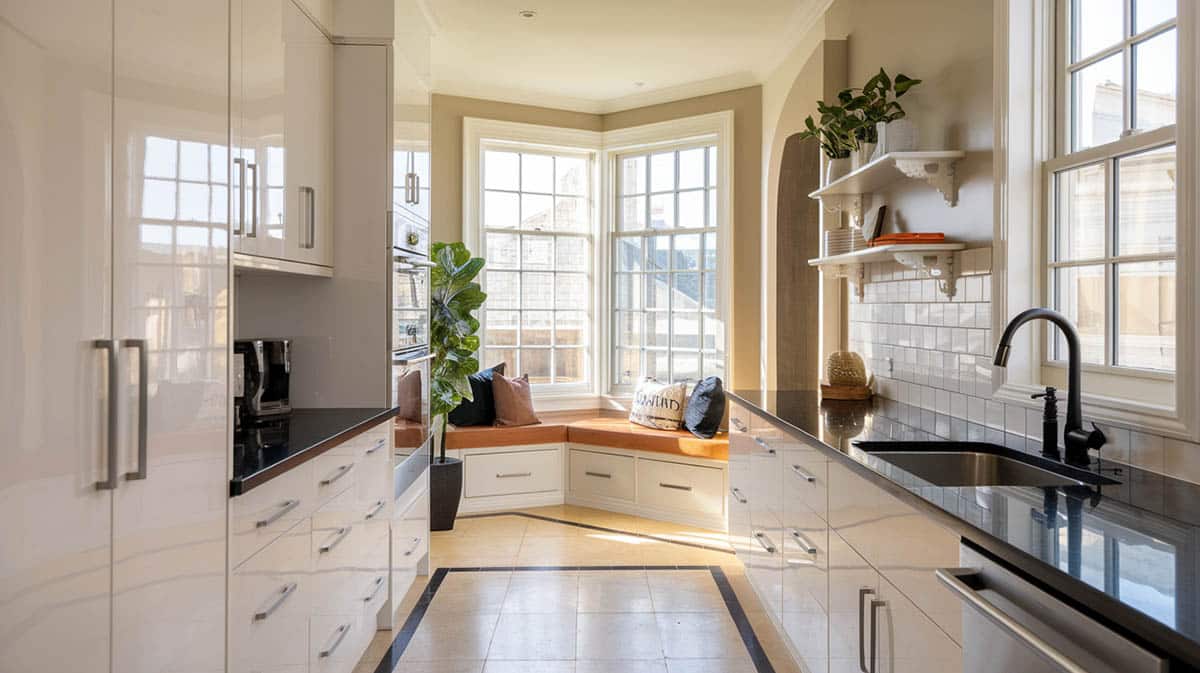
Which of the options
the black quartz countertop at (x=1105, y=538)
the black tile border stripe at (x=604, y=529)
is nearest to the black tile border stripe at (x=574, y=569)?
the black tile border stripe at (x=604, y=529)

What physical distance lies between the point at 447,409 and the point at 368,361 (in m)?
1.47

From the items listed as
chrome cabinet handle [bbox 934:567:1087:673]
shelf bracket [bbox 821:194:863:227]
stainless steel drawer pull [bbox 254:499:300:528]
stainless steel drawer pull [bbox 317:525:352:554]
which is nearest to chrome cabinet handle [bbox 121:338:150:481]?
stainless steel drawer pull [bbox 254:499:300:528]

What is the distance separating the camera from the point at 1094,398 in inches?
83.4

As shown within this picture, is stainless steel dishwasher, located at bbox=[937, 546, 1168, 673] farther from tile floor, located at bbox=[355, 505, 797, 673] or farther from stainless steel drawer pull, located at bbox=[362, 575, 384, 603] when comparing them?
stainless steel drawer pull, located at bbox=[362, 575, 384, 603]

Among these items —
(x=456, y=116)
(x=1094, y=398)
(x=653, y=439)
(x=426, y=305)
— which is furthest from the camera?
(x=456, y=116)

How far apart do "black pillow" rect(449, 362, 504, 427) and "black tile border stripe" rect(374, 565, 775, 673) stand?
1333 mm

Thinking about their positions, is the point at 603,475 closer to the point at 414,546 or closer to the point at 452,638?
the point at 414,546

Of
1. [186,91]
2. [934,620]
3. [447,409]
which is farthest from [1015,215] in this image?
[447,409]

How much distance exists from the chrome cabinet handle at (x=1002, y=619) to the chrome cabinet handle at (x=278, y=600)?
1.58 metres

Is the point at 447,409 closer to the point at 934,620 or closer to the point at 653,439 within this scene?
the point at 653,439

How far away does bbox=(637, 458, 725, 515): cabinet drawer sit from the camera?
4.86 metres

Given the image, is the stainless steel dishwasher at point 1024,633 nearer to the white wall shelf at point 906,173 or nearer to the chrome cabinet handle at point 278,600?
the chrome cabinet handle at point 278,600

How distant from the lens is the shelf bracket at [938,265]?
2883mm

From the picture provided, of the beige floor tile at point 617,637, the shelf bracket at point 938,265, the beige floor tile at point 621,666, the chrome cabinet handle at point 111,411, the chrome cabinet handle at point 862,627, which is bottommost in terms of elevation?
the beige floor tile at point 621,666
